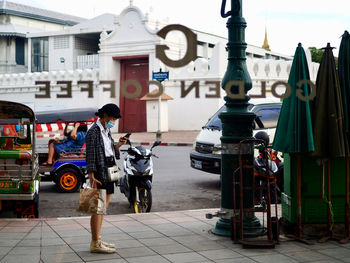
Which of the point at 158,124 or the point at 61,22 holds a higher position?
the point at 61,22

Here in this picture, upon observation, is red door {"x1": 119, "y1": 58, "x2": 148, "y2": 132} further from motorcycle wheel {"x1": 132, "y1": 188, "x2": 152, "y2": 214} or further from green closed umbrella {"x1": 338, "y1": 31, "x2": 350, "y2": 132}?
green closed umbrella {"x1": 338, "y1": 31, "x2": 350, "y2": 132}

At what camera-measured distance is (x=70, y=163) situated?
10.5m

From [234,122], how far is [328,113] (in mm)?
1090

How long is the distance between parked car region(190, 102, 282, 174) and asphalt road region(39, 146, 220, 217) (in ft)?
1.69

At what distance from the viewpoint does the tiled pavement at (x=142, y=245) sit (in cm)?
537

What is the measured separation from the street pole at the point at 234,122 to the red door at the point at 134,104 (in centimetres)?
2270

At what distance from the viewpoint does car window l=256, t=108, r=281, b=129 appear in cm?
1115

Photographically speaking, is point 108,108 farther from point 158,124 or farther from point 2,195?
point 158,124

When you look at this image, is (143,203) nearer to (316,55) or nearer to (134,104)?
(134,104)

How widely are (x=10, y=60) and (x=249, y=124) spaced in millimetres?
39219

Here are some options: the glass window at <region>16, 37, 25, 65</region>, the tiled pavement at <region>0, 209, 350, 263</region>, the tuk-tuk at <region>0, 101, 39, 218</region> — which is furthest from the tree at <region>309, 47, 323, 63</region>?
the tiled pavement at <region>0, 209, 350, 263</region>

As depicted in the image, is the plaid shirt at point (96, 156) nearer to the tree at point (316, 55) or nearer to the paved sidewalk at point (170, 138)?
the paved sidewalk at point (170, 138)

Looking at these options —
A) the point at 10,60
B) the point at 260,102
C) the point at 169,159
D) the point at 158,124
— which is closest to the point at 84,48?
the point at 10,60

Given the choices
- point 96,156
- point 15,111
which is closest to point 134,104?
point 15,111
